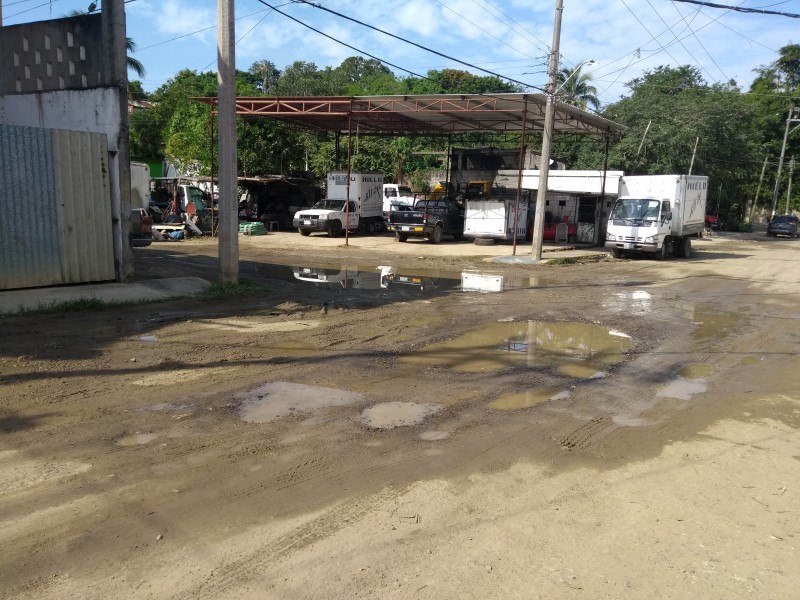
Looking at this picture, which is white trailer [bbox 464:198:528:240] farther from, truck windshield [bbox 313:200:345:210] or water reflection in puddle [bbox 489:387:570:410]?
water reflection in puddle [bbox 489:387:570:410]

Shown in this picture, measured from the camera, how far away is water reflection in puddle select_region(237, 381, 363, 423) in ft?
20.7

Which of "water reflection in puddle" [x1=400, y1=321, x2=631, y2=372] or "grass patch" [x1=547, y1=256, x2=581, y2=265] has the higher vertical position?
"grass patch" [x1=547, y1=256, x2=581, y2=265]

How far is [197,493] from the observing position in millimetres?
4578

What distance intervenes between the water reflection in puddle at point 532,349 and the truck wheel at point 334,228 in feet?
67.7

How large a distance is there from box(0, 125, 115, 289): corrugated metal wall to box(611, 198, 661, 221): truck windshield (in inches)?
787

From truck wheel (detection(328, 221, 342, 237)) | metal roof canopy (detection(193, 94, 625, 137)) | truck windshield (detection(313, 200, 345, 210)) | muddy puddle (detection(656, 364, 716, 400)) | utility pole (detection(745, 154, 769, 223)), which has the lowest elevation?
muddy puddle (detection(656, 364, 716, 400))

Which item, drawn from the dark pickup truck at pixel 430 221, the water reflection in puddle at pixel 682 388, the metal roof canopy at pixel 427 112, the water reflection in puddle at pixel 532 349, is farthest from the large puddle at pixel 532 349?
the dark pickup truck at pixel 430 221

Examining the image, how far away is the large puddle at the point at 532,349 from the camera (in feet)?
28.1

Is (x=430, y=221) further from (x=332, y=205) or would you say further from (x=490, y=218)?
(x=332, y=205)

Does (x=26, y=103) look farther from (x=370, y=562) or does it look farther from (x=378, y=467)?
(x=370, y=562)

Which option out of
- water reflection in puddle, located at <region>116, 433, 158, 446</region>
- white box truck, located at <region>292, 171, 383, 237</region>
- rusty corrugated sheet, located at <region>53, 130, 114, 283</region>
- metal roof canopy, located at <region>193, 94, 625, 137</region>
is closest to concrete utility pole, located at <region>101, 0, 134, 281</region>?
rusty corrugated sheet, located at <region>53, 130, 114, 283</region>

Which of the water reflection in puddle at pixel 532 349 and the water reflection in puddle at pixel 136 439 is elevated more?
the water reflection in puddle at pixel 136 439

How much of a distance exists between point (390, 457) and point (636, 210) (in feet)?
74.6

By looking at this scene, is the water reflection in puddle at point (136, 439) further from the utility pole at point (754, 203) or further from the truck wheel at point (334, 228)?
the utility pole at point (754, 203)
